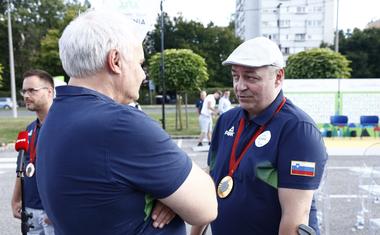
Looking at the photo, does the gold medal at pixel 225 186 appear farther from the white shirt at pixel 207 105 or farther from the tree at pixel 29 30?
the tree at pixel 29 30

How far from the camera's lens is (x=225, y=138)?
85.7 inches

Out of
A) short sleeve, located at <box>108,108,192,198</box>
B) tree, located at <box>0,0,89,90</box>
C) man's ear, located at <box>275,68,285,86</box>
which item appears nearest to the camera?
short sleeve, located at <box>108,108,192,198</box>

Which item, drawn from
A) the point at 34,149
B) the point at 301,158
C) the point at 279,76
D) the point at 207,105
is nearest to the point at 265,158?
the point at 301,158

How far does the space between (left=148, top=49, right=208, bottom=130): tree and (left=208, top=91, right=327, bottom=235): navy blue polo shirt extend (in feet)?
43.3

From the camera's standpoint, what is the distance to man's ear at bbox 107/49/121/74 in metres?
1.18

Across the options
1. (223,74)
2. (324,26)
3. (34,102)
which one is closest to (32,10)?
(223,74)

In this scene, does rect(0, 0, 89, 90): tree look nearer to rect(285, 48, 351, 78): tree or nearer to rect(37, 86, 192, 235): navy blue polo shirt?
rect(285, 48, 351, 78): tree

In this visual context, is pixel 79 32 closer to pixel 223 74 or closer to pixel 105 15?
pixel 105 15

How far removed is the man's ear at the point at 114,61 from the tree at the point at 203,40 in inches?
1856

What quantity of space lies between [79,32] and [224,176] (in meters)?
1.19

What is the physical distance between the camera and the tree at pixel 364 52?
1860 inches

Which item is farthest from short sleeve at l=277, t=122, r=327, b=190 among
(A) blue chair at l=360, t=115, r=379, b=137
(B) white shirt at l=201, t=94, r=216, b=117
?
(A) blue chair at l=360, t=115, r=379, b=137

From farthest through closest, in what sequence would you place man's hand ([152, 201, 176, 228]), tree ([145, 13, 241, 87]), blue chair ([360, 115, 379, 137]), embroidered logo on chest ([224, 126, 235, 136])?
tree ([145, 13, 241, 87]) < blue chair ([360, 115, 379, 137]) < embroidered logo on chest ([224, 126, 235, 136]) < man's hand ([152, 201, 176, 228])

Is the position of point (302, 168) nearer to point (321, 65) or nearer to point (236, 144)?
point (236, 144)
